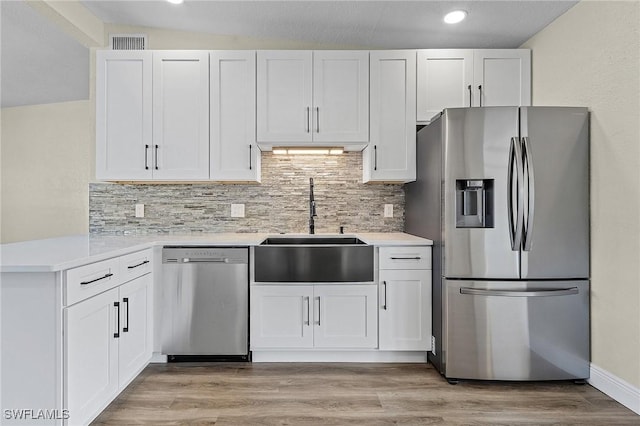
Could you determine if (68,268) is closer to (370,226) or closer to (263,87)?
(263,87)

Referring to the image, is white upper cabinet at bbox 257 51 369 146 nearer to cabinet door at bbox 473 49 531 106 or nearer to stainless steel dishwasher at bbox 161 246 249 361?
cabinet door at bbox 473 49 531 106

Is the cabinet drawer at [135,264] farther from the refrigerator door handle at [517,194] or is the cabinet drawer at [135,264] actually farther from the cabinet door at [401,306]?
the refrigerator door handle at [517,194]

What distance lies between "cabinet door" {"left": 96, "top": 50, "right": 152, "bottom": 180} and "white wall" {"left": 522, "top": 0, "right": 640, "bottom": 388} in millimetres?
3115

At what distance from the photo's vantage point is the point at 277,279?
9.39 feet

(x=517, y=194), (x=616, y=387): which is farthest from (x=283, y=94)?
(x=616, y=387)

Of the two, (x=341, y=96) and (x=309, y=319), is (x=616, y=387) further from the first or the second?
(x=341, y=96)

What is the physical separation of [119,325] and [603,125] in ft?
10.2

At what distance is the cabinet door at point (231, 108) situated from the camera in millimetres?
3154

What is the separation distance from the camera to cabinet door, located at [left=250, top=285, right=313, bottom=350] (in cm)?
287

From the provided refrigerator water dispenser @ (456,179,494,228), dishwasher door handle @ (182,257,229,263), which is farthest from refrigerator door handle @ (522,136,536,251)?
dishwasher door handle @ (182,257,229,263)

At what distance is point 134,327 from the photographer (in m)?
2.50

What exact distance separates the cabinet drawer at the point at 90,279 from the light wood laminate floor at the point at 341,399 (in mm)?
731

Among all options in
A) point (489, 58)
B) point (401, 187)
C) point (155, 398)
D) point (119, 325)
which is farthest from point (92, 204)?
point (489, 58)

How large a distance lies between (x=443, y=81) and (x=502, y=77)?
1.54 ft
